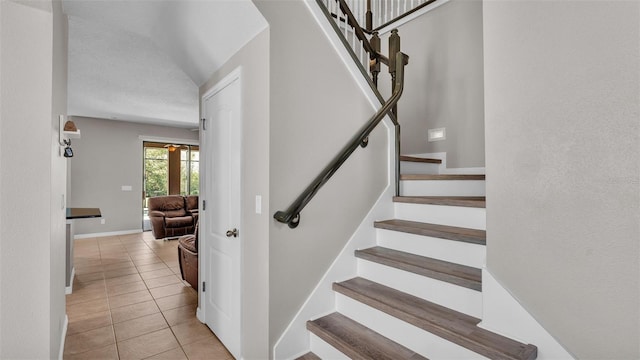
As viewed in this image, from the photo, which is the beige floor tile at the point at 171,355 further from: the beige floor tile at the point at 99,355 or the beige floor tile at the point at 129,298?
the beige floor tile at the point at 129,298

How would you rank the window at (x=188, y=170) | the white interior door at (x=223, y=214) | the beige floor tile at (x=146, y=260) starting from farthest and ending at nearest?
the window at (x=188, y=170), the beige floor tile at (x=146, y=260), the white interior door at (x=223, y=214)

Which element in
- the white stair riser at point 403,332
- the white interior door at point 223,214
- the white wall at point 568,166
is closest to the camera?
the white wall at point 568,166

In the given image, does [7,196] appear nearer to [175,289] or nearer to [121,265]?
[175,289]

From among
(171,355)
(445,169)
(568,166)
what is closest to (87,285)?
(171,355)

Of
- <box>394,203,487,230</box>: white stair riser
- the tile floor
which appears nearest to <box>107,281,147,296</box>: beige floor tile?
the tile floor

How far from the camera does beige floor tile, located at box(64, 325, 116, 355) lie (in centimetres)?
237

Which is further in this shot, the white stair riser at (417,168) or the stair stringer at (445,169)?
the stair stringer at (445,169)

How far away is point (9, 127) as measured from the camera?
50.0 inches

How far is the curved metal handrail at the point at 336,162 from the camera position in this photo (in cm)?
169

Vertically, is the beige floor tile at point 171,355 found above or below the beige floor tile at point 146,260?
below

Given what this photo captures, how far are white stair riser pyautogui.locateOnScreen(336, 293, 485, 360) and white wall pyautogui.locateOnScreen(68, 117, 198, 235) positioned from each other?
23.8ft

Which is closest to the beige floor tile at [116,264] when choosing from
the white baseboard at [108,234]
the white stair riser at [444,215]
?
the white baseboard at [108,234]

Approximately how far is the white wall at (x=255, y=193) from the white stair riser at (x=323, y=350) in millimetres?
294

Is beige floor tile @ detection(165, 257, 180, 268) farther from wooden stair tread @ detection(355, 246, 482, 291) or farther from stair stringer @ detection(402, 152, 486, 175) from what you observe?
stair stringer @ detection(402, 152, 486, 175)
